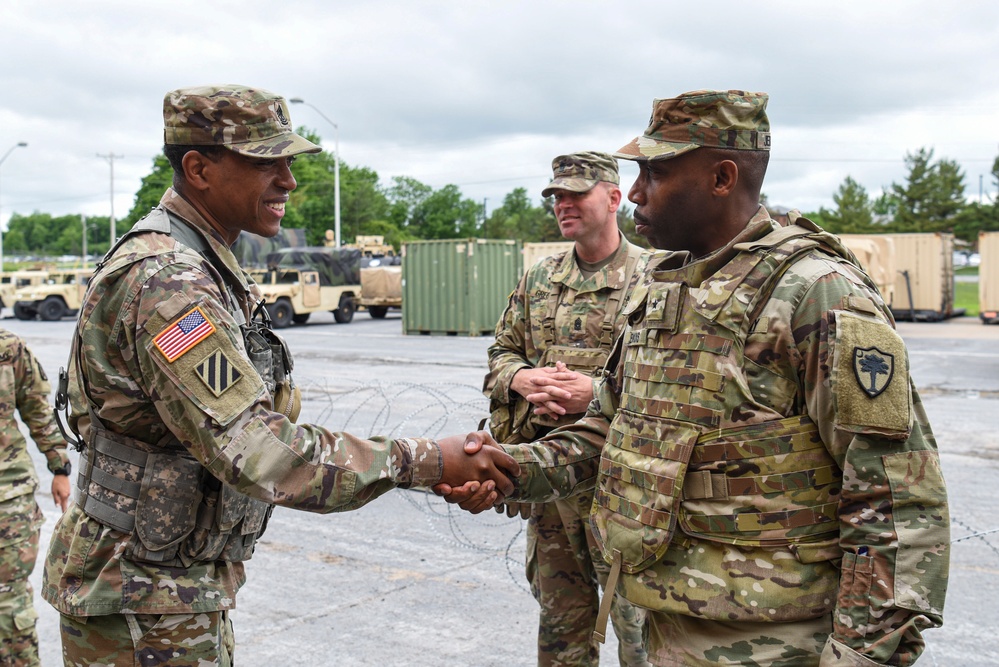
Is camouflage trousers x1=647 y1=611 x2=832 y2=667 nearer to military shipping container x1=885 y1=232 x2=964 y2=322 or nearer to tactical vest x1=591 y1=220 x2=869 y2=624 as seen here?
tactical vest x1=591 y1=220 x2=869 y2=624

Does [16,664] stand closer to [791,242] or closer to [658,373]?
[658,373]

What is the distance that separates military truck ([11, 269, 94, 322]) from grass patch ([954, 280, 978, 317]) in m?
29.1

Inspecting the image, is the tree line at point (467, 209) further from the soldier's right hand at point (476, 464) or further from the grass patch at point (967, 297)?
the soldier's right hand at point (476, 464)

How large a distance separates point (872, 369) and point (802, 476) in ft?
1.12

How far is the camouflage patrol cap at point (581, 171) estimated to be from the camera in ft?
14.9

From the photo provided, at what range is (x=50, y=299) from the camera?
31141 mm

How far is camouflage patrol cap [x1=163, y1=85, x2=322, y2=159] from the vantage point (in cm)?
283

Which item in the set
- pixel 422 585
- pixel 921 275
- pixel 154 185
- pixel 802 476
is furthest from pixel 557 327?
pixel 154 185

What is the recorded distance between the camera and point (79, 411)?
2.83 meters

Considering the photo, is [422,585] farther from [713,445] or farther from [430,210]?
[430,210]

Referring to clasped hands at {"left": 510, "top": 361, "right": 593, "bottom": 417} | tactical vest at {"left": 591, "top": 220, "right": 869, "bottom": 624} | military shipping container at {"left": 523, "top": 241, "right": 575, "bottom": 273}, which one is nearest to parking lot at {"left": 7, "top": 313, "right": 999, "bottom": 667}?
clasped hands at {"left": 510, "top": 361, "right": 593, "bottom": 417}

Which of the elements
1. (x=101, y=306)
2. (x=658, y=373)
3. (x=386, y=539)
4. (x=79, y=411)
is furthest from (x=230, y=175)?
(x=386, y=539)

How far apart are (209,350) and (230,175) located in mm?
643

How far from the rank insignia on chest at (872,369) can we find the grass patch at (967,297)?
31.3m
